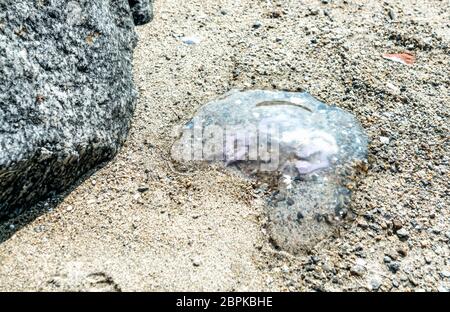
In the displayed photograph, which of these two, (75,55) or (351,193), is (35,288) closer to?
(75,55)

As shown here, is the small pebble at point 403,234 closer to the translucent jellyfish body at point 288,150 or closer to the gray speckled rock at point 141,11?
the translucent jellyfish body at point 288,150

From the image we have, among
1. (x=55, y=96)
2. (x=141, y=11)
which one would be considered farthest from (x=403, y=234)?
(x=141, y=11)

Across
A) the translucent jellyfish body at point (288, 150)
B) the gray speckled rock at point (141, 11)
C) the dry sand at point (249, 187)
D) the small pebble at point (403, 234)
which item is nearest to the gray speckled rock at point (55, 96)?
the dry sand at point (249, 187)

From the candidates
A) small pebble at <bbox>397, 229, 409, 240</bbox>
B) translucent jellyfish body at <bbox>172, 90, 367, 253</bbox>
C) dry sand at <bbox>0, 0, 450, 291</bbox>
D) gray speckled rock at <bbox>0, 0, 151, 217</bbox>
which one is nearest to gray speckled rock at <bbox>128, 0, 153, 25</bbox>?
dry sand at <bbox>0, 0, 450, 291</bbox>

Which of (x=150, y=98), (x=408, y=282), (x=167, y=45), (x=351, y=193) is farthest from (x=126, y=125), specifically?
(x=408, y=282)

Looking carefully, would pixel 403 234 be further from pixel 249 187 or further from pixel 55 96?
pixel 55 96

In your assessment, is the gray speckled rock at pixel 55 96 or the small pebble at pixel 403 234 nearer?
the gray speckled rock at pixel 55 96

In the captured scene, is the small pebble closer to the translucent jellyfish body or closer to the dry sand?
the dry sand
